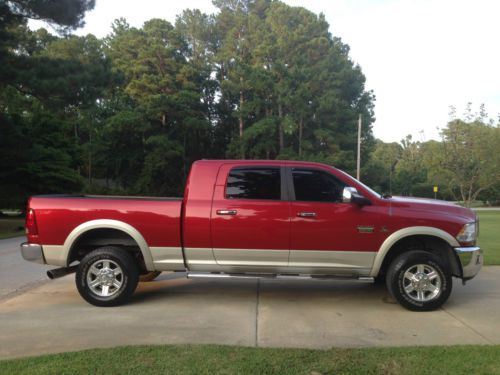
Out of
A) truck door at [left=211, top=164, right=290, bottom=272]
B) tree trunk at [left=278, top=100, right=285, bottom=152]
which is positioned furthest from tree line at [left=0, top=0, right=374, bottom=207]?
truck door at [left=211, top=164, right=290, bottom=272]

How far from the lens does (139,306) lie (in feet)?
19.7

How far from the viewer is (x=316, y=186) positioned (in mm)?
6035

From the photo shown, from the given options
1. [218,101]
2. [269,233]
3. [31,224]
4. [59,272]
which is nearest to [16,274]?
[59,272]

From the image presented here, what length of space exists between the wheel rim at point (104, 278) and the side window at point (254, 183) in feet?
5.95

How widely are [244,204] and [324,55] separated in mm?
48249

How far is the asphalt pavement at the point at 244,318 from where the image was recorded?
4691mm

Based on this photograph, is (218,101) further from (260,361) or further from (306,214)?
(260,361)

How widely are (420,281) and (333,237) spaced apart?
126cm

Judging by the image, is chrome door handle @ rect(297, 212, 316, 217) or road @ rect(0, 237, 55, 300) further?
road @ rect(0, 237, 55, 300)

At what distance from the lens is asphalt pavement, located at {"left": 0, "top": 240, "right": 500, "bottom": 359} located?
469cm

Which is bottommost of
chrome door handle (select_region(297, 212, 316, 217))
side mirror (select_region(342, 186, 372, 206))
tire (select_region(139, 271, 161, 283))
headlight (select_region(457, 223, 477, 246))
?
tire (select_region(139, 271, 161, 283))

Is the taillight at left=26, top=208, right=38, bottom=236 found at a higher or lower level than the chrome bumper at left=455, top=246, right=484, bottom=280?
higher

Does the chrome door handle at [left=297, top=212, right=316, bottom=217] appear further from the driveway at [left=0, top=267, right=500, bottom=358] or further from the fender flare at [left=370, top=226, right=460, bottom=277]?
the driveway at [left=0, top=267, right=500, bottom=358]

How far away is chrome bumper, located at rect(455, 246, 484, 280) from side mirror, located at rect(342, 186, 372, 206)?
1.31 m
